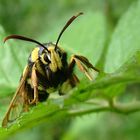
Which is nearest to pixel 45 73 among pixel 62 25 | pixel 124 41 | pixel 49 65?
pixel 49 65

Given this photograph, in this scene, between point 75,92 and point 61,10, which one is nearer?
point 75,92

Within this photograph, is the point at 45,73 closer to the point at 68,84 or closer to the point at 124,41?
the point at 68,84

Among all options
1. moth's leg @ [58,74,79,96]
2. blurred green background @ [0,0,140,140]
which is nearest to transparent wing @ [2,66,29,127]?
moth's leg @ [58,74,79,96]

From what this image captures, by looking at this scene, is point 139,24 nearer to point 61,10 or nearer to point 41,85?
point 41,85

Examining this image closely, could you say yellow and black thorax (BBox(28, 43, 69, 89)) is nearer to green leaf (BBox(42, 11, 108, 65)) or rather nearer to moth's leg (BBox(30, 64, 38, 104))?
moth's leg (BBox(30, 64, 38, 104))

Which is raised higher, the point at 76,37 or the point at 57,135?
the point at 76,37

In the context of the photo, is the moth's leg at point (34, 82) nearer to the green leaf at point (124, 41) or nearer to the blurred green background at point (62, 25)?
the green leaf at point (124, 41)

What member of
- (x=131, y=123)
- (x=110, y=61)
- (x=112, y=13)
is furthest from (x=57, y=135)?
(x=110, y=61)
